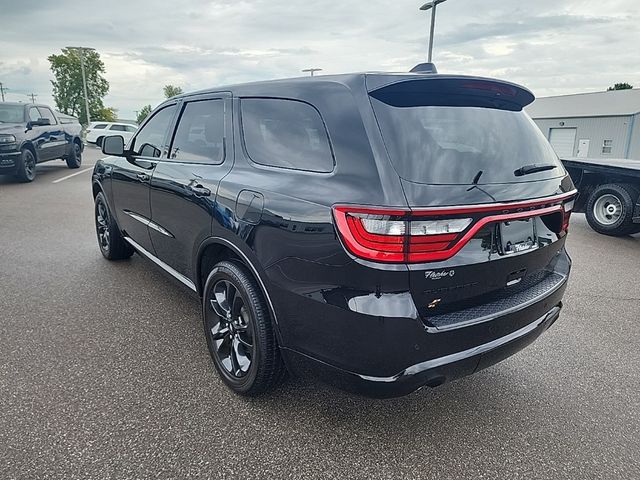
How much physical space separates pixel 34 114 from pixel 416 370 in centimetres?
1217

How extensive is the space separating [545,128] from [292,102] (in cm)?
3532

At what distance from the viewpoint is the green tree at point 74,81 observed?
53.0m

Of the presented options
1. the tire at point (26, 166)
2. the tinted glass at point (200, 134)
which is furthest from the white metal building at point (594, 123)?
the tinted glass at point (200, 134)

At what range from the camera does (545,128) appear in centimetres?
3272

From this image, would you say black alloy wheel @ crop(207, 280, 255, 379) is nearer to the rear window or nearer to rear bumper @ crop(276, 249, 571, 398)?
rear bumper @ crop(276, 249, 571, 398)

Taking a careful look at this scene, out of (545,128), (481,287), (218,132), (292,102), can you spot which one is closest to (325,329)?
(481,287)

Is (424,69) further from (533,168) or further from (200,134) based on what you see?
(200,134)

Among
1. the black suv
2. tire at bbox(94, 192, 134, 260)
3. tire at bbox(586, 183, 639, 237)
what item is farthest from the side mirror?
tire at bbox(586, 183, 639, 237)

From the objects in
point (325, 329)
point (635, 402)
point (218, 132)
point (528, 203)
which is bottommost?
point (635, 402)

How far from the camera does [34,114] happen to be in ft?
35.9

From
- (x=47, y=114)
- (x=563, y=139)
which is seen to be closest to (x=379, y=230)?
(x=47, y=114)

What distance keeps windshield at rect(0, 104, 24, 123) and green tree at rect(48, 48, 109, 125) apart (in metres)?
47.8

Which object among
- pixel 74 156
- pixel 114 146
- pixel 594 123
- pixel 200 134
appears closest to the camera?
pixel 200 134

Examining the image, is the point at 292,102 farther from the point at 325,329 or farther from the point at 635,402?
the point at 635,402
